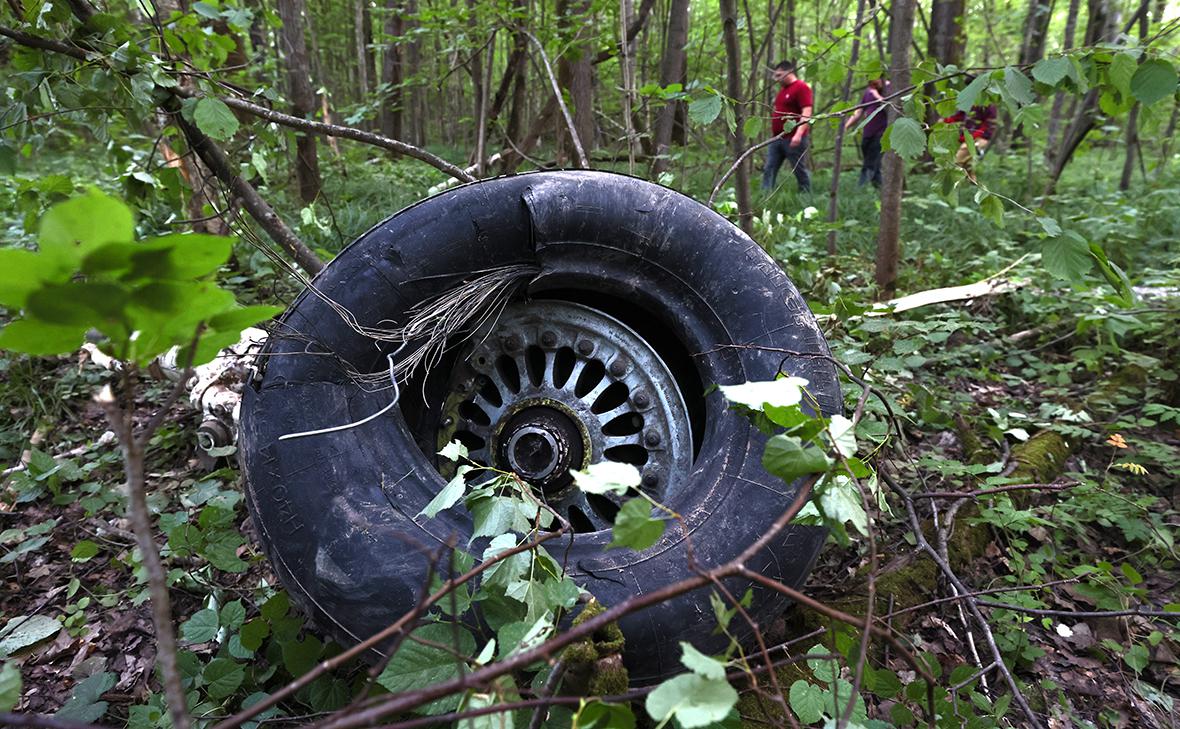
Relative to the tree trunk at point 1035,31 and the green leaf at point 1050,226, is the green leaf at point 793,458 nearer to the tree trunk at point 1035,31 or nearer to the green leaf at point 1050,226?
the green leaf at point 1050,226

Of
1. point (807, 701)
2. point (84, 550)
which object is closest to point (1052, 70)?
point (807, 701)

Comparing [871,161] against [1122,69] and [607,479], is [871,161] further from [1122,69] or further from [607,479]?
[607,479]

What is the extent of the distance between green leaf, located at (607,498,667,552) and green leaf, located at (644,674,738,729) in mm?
181

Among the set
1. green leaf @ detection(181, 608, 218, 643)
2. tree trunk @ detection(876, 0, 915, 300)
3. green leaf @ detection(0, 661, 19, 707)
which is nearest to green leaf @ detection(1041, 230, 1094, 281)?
tree trunk @ detection(876, 0, 915, 300)

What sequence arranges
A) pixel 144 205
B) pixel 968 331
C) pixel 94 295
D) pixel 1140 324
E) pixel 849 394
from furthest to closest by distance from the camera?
1. pixel 968 331
2. pixel 1140 324
3. pixel 144 205
4. pixel 849 394
5. pixel 94 295

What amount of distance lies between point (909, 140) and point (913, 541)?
1.20 meters

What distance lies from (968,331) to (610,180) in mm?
2575

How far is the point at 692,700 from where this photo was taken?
76 centimetres

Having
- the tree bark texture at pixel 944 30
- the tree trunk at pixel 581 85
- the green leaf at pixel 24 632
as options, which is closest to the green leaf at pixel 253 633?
the green leaf at pixel 24 632

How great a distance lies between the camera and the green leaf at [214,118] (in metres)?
2.04

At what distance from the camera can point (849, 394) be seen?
7.57 feet

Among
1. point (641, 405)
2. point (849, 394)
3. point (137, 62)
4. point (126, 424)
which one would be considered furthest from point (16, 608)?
point (849, 394)

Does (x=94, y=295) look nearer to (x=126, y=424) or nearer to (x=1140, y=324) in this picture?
(x=126, y=424)

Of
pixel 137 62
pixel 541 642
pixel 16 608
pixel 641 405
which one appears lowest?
pixel 16 608
